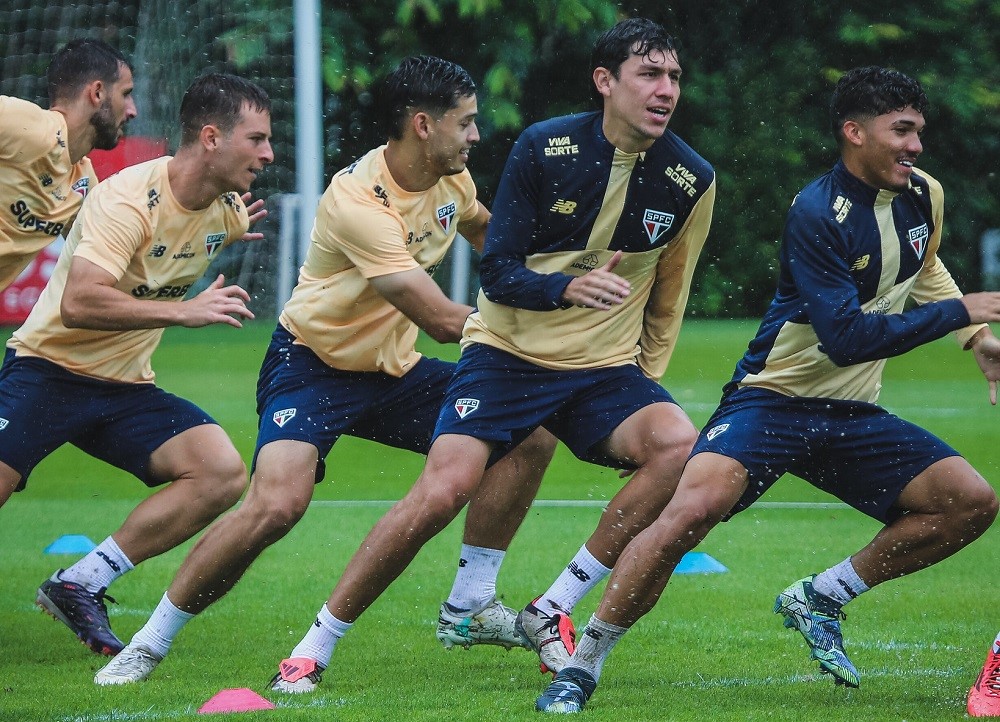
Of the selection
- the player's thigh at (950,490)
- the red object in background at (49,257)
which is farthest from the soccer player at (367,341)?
the red object in background at (49,257)

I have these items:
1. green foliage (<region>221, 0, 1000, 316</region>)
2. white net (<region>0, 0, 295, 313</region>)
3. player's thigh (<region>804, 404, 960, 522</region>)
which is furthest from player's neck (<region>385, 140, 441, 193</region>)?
green foliage (<region>221, 0, 1000, 316</region>)

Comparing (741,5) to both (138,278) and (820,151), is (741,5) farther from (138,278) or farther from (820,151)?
(138,278)

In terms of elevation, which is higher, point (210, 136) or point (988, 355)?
point (210, 136)

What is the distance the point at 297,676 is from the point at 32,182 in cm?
253

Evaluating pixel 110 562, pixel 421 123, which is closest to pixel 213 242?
pixel 421 123

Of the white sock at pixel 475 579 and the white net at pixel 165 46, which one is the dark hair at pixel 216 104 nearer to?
the white sock at pixel 475 579

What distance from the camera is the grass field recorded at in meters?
4.71

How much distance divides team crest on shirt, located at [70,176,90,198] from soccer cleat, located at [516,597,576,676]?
266 centimetres

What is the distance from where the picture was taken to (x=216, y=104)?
5.63 metres

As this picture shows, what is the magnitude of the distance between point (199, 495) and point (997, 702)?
2.94 meters

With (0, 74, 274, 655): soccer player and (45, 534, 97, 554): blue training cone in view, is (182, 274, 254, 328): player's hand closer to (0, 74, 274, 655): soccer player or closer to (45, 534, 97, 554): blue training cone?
(0, 74, 274, 655): soccer player

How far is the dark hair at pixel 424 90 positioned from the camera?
548 cm

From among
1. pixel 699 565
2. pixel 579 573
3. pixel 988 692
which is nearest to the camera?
pixel 988 692

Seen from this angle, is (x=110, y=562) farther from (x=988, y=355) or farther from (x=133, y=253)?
(x=988, y=355)
